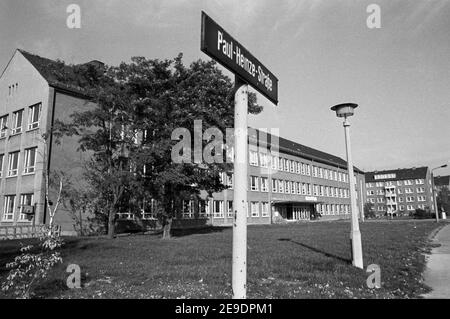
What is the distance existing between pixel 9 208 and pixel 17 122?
718 centimetres

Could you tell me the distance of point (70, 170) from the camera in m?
28.2

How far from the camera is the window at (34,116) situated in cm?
2852

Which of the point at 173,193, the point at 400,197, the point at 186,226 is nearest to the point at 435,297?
the point at 173,193

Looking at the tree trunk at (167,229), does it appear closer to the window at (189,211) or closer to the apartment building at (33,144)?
the apartment building at (33,144)

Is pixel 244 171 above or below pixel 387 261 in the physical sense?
above

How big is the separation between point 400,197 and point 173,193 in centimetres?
12476

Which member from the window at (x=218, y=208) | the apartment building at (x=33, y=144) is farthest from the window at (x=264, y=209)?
the apartment building at (x=33, y=144)

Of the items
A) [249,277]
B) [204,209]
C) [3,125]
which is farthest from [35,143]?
[249,277]

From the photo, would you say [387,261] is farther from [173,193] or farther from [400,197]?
[400,197]

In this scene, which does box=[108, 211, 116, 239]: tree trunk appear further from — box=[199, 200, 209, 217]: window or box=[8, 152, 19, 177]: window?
box=[199, 200, 209, 217]: window

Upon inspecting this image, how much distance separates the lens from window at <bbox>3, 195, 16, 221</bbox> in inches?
1121

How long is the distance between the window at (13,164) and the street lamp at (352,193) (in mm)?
27786

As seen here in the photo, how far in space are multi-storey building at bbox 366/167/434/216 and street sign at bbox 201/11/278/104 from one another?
128 m

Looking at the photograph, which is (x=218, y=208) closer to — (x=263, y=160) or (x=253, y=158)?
(x=253, y=158)
